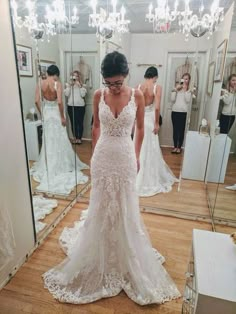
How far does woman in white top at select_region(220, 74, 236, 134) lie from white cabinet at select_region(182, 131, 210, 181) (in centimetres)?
50

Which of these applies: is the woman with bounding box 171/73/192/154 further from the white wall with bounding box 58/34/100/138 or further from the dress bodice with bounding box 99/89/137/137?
the dress bodice with bounding box 99/89/137/137

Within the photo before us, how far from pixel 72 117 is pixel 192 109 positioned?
1437 mm

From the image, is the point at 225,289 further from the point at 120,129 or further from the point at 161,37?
the point at 161,37

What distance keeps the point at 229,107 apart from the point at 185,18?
1049mm

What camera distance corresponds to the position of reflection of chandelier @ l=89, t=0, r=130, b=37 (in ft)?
8.31

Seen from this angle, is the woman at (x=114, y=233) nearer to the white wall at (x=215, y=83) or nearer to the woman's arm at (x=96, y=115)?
the woman's arm at (x=96, y=115)

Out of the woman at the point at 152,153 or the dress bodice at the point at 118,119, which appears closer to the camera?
the dress bodice at the point at 118,119

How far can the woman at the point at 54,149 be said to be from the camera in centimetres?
217

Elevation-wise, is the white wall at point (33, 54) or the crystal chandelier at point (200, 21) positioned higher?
the crystal chandelier at point (200, 21)

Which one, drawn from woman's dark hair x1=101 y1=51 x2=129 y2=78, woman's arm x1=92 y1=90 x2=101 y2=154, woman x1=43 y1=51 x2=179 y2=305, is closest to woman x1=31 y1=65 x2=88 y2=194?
woman's arm x1=92 y1=90 x2=101 y2=154

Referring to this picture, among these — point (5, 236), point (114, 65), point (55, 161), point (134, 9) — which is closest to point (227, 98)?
point (134, 9)

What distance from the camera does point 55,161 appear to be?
2.57 m

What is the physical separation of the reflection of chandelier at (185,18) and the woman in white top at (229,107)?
2.24 feet

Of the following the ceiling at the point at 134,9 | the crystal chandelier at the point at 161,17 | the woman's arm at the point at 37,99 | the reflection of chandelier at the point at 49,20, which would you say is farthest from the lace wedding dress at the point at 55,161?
the crystal chandelier at the point at 161,17
